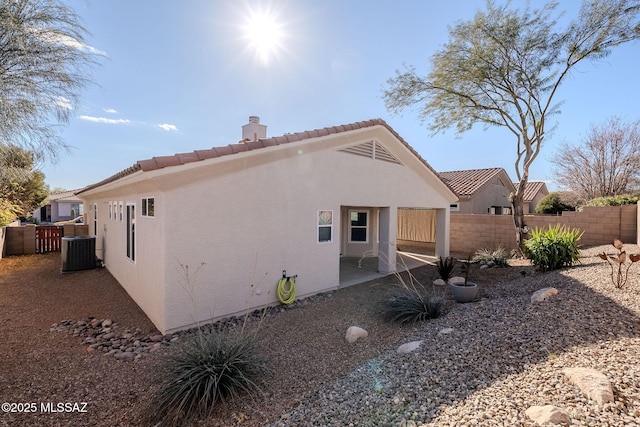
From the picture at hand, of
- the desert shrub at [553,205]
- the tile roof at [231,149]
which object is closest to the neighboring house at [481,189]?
the desert shrub at [553,205]

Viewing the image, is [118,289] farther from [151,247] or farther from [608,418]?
[608,418]

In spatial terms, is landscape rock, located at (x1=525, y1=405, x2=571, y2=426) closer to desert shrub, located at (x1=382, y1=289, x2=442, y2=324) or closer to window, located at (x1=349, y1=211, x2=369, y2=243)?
desert shrub, located at (x1=382, y1=289, x2=442, y2=324)

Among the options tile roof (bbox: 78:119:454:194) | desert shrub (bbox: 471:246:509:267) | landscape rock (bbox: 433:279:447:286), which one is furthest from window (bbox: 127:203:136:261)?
desert shrub (bbox: 471:246:509:267)

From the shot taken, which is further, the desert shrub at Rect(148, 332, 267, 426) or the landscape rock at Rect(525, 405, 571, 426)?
the desert shrub at Rect(148, 332, 267, 426)

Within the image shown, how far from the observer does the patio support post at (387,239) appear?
11.2 meters

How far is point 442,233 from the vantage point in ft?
46.6

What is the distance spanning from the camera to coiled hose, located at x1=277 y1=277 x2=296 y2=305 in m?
7.86

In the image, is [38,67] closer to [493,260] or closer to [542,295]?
[542,295]

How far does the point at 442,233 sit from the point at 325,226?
7582 mm

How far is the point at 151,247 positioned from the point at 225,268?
5.59 feet

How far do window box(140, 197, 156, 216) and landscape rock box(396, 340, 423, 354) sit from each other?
579 centimetres

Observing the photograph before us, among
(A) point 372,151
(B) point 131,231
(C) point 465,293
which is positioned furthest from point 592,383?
(B) point 131,231

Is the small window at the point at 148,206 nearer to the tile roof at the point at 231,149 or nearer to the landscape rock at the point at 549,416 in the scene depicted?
the tile roof at the point at 231,149

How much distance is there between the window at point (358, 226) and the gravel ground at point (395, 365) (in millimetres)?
8088
